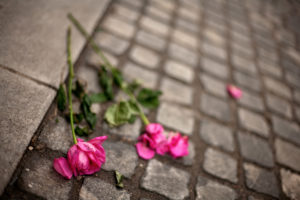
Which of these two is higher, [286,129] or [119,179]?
[286,129]

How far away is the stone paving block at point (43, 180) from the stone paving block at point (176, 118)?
0.72 m

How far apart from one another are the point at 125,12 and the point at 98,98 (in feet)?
3.88

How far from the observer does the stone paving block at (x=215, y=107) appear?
169cm

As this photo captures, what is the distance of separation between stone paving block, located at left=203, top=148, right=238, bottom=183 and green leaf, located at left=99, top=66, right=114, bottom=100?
2.48 feet

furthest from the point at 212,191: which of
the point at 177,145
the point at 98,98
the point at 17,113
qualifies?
the point at 17,113

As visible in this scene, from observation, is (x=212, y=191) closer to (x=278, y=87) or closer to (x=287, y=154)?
(x=287, y=154)

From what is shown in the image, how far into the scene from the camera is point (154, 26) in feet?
7.25

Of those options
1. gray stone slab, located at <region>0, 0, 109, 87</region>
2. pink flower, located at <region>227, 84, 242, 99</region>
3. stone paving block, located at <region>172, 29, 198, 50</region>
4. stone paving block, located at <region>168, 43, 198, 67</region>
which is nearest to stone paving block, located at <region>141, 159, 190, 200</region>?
gray stone slab, located at <region>0, 0, 109, 87</region>

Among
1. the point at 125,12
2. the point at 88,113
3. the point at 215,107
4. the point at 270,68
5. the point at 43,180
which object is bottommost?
the point at 43,180

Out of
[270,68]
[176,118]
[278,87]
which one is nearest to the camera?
[176,118]

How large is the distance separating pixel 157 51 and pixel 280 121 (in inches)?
49.3

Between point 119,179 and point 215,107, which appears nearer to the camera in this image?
point 119,179

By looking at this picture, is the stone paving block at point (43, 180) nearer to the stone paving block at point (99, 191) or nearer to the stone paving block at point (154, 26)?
the stone paving block at point (99, 191)

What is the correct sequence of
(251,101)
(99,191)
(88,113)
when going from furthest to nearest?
(251,101), (88,113), (99,191)
